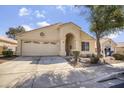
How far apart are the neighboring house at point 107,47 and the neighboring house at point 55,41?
2.37 metres

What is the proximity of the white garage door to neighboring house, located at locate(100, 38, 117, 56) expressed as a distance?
12.3ft

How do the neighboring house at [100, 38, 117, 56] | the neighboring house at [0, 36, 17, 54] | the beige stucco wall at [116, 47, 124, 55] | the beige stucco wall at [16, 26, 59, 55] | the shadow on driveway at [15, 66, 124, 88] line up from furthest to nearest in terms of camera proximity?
the neighboring house at [0, 36, 17, 54]
the beige stucco wall at [16, 26, 59, 55]
the beige stucco wall at [116, 47, 124, 55]
the neighboring house at [100, 38, 117, 56]
the shadow on driveway at [15, 66, 124, 88]

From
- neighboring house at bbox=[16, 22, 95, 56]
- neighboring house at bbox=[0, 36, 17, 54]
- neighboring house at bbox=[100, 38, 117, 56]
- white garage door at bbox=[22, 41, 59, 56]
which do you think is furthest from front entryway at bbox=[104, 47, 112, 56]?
neighboring house at bbox=[0, 36, 17, 54]

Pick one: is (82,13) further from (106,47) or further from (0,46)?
(0,46)

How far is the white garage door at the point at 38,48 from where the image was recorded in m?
12.0

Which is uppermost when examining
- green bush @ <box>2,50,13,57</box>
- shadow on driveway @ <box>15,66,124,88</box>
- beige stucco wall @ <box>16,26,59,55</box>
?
beige stucco wall @ <box>16,26,59,55</box>

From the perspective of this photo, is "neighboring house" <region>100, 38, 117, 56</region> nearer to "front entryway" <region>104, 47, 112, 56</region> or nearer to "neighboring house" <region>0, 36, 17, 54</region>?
"front entryway" <region>104, 47, 112, 56</region>

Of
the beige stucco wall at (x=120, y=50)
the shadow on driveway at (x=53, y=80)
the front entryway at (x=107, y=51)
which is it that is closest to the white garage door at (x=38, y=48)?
the front entryway at (x=107, y=51)

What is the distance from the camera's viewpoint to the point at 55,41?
46.4 feet

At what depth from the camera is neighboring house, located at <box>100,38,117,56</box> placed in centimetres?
1016

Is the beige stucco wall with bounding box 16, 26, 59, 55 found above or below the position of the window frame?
above

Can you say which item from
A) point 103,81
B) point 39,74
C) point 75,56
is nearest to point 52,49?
point 75,56

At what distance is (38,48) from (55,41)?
2227 millimetres
